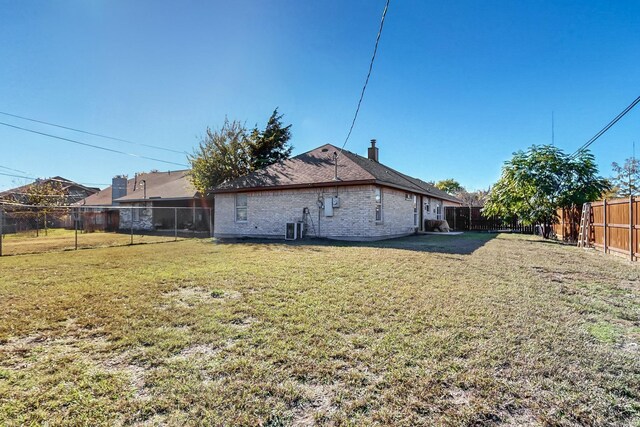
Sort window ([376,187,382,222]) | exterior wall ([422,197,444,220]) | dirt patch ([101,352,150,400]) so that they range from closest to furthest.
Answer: dirt patch ([101,352,150,400]) → window ([376,187,382,222]) → exterior wall ([422,197,444,220])

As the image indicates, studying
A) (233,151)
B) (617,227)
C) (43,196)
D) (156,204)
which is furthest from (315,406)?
(43,196)

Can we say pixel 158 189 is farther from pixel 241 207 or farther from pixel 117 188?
pixel 241 207

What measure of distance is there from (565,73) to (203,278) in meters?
14.8

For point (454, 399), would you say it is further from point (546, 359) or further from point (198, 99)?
point (198, 99)

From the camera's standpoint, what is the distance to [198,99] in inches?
647

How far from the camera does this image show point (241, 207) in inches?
611

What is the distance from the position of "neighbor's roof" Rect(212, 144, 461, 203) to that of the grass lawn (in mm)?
7534

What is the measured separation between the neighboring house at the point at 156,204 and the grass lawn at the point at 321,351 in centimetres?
1591

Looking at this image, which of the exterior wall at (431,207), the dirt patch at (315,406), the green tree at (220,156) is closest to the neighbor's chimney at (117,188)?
the green tree at (220,156)

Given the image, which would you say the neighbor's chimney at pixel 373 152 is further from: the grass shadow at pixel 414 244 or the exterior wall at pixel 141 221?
the exterior wall at pixel 141 221

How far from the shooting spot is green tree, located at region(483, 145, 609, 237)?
12781 mm

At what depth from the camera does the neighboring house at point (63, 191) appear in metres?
30.5

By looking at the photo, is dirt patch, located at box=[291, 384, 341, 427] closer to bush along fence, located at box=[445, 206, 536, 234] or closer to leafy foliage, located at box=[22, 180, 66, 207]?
bush along fence, located at box=[445, 206, 536, 234]

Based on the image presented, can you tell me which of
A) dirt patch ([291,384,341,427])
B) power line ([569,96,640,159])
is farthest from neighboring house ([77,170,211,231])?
power line ([569,96,640,159])
